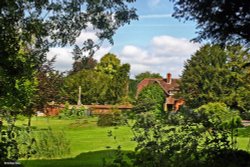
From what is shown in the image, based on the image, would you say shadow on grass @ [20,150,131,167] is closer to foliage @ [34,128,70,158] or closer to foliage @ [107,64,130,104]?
foliage @ [34,128,70,158]

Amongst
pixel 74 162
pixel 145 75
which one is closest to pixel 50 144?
pixel 74 162

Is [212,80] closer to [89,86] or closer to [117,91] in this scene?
[117,91]

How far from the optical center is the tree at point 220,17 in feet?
26.1

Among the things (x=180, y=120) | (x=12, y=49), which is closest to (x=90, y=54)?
(x=12, y=49)

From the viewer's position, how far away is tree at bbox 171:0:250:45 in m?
7.95

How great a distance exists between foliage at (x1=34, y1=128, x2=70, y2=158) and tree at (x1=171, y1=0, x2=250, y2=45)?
6790 mm

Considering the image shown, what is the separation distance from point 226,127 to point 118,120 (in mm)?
2139

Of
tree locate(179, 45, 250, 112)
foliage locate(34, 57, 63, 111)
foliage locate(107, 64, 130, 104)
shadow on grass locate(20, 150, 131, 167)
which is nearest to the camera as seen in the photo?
shadow on grass locate(20, 150, 131, 167)

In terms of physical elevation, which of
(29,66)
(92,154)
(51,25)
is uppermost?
(51,25)

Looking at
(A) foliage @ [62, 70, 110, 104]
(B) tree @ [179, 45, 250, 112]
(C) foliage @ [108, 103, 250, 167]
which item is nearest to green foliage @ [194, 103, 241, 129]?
(C) foliage @ [108, 103, 250, 167]

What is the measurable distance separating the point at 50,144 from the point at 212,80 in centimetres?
3803

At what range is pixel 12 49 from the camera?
6.93 m

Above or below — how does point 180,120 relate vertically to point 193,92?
below

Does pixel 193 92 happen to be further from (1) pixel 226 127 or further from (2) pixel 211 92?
(1) pixel 226 127
